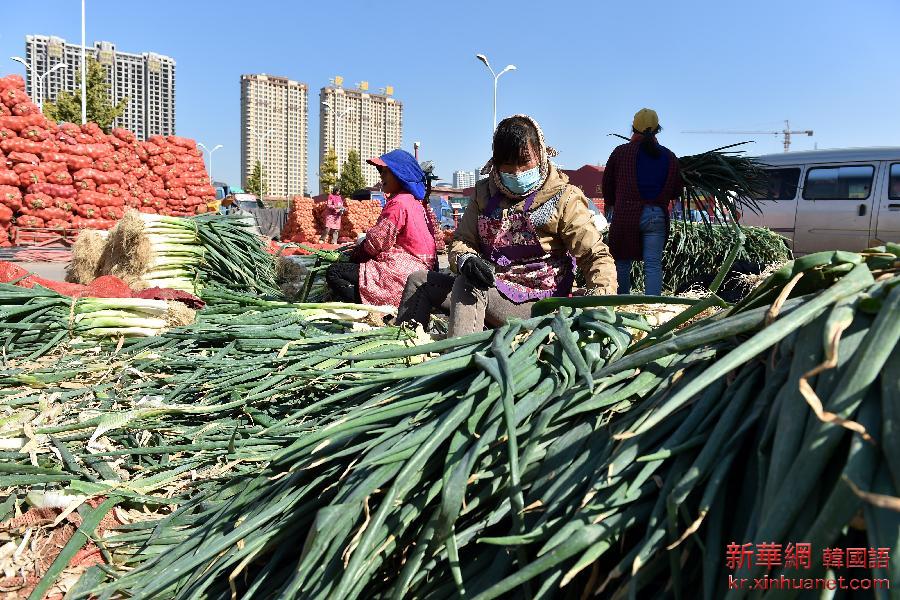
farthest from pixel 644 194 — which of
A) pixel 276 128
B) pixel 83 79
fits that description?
pixel 276 128

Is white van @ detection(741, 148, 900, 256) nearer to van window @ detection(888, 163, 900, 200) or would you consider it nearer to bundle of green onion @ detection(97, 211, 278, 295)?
van window @ detection(888, 163, 900, 200)

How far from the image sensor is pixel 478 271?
10.5 ft

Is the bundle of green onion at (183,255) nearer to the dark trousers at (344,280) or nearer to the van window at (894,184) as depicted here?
the dark trousers at (344,280)

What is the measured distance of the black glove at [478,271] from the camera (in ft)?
10.6

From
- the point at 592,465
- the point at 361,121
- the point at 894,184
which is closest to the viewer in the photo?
the point at 592,465

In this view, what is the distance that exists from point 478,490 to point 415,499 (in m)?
0.11

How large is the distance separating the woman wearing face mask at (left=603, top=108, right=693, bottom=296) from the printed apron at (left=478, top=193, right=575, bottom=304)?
6.56 ft

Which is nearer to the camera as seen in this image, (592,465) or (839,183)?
(592,465)

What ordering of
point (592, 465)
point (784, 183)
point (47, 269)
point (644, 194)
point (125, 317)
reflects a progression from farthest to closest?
point (47, 269) → point (784, 183) → point (644, 194) → point (125, 317) → point (592, 465)

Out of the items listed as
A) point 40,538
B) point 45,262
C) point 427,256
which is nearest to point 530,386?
point 40,538

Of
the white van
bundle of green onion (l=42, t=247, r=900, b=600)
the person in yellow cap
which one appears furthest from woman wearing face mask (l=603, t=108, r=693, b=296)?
bundle of green onion (l=42, t=247, r=900, b=600)

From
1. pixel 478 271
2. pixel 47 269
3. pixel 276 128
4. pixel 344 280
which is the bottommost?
pixel 47 269

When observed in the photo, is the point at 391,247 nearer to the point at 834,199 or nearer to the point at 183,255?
the point at 183,255

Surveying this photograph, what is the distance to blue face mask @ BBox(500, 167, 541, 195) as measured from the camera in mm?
3293
